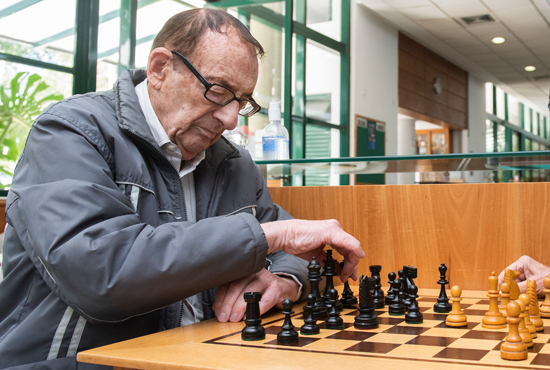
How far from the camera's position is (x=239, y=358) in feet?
2.73

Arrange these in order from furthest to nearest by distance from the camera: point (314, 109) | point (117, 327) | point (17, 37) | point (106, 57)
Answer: point (314, 109) < point (106, 57) < point (17, 37) < point (117, 327)

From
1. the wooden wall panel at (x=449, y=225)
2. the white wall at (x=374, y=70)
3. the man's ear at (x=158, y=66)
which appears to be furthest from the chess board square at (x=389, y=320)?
the white wall at (x=374, y=70)

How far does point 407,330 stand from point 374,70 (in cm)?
705

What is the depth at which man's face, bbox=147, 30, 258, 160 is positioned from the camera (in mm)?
1334

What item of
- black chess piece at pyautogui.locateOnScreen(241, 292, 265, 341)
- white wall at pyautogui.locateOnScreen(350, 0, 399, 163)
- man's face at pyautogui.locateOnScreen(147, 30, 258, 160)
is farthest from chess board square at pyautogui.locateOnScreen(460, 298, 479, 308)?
white wall at pyautogui.locateOnScreen(350, 0, 399, 163)

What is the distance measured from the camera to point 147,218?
1.25 meters

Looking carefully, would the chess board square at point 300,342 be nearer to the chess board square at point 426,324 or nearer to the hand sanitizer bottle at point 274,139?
the chess board square at point 426,324

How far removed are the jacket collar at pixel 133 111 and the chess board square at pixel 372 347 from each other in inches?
27.0

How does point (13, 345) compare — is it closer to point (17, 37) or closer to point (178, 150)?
point (178, 150)

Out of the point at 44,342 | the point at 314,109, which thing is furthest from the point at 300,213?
the point at 314,109

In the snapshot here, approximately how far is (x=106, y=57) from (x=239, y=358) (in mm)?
4269

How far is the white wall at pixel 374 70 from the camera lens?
7.35 metres

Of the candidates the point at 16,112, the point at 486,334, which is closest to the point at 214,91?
the point at 486,334

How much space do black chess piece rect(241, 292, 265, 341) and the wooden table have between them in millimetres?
16
